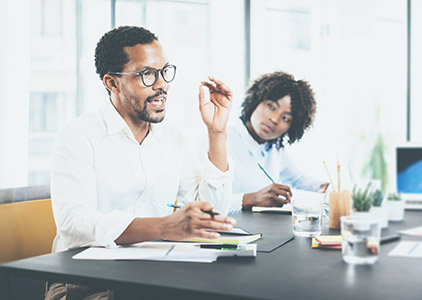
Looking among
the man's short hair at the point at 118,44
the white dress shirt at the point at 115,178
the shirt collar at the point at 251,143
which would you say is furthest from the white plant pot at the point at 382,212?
the shirt collar at the point at 251,143

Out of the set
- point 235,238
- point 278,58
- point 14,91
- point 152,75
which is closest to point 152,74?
point 152,75

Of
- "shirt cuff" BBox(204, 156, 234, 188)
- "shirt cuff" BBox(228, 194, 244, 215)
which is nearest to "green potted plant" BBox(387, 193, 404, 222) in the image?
"shirt cuff" BBox(204, 156, 234, 188)

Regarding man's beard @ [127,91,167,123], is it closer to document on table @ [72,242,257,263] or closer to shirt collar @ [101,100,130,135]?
shirt collar @ [101,100,130,135]

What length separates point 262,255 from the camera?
1279 millimetres

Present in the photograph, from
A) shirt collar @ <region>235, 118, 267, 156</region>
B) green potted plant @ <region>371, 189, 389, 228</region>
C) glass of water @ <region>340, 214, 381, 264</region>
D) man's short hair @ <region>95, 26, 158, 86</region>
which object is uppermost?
man's short hair @ <region>95, 26, 158, 86</region>

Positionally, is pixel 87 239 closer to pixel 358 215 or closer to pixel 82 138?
pixel 82 138

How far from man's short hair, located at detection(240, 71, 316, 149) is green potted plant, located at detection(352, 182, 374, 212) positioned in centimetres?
148

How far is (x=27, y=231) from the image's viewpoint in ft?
6.40

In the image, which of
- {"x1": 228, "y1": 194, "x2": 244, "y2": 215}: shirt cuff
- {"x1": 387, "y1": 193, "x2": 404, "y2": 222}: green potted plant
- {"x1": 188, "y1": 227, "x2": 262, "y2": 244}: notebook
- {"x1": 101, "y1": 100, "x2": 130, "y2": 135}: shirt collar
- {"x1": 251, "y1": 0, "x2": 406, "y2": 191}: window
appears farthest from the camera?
{"x1": 251, "y1": 0, "x2": 406, "y2": 191}: window

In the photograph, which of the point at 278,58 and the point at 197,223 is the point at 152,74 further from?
the point at 278,58

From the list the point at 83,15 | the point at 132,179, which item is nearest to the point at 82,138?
the point at 132,179

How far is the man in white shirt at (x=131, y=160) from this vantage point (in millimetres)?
1441

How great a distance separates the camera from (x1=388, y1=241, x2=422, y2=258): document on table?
1.25 metres

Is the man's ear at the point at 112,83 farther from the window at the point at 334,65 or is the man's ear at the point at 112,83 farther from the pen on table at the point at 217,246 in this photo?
the window at the point at 334,65
